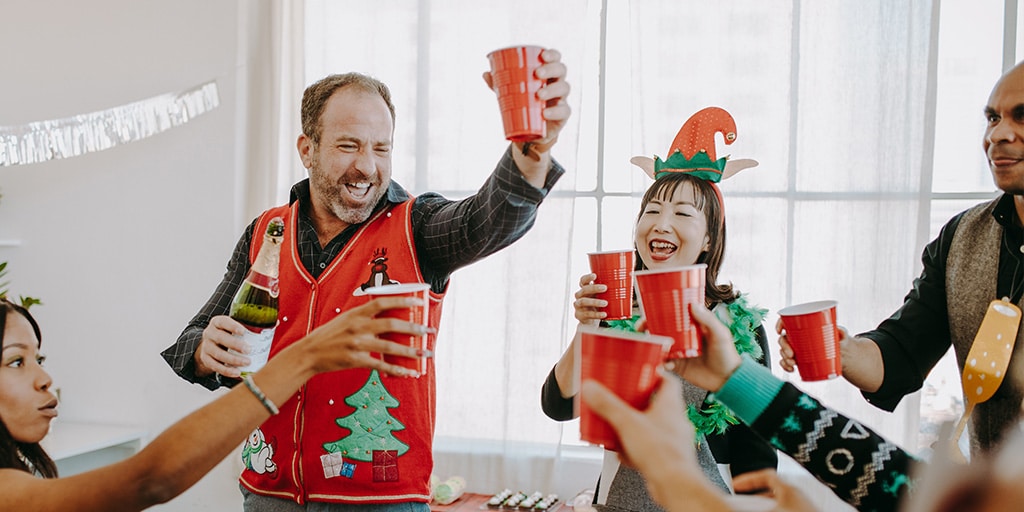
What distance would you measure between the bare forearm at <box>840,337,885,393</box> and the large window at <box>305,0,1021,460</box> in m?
1.15

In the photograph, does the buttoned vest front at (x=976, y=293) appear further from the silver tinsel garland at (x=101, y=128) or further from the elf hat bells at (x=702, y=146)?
the silver tinsel garland at (x=101, y=128)

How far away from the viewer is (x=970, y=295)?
2.12m

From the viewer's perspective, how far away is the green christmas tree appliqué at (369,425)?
1.92m

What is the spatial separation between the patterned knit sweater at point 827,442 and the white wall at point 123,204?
3021 mm

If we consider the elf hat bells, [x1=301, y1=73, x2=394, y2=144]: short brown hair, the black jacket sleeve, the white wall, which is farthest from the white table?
the elf hat bells

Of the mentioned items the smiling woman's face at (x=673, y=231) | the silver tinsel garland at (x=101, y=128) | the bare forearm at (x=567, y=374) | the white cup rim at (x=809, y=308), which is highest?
the silver tinsel garland at (x=101, y=128)

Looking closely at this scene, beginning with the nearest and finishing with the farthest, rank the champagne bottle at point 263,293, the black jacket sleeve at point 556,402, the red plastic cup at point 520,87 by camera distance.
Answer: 1. the red plastic cup at point 520,87
2. the champagne bottle at point 263,293
3. the black jacket sleeve at point 556,402

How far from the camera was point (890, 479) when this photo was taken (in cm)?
137

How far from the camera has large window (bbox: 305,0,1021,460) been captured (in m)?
3.26

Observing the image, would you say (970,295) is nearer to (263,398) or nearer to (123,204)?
(263,398)

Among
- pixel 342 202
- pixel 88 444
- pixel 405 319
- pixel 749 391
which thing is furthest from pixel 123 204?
pixel 749 391

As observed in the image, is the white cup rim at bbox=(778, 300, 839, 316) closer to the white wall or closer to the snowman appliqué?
the snowman appliqué

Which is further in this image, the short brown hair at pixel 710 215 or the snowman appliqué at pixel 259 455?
the short brown hair at pixel 710 215

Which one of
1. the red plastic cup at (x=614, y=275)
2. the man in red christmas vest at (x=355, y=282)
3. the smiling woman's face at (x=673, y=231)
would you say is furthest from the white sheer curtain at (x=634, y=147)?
the man in red christmas vest at (x=355, y=282)
